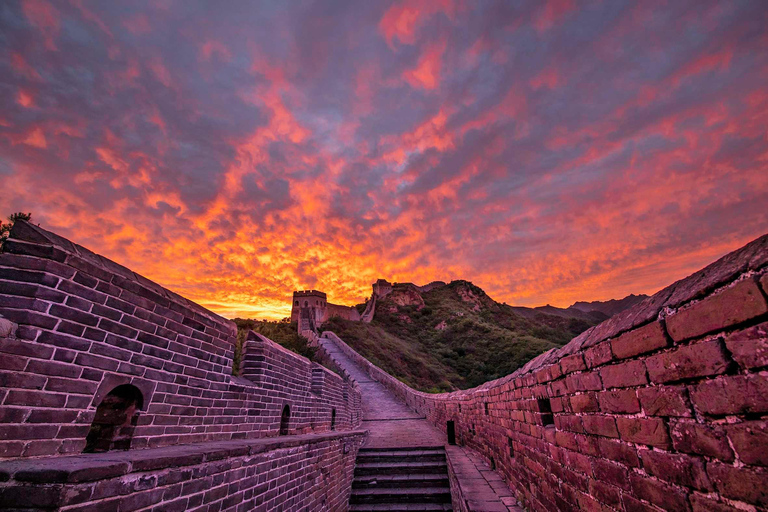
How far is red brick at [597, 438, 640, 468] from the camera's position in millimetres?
1762

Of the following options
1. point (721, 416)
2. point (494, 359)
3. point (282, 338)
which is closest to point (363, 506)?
point (721, 416)

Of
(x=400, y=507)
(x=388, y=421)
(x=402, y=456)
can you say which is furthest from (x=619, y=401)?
(x=388, y=421)

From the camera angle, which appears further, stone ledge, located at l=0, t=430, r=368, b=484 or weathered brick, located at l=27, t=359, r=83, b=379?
weathered brick, located at l=27, t=359, r=83, b=379

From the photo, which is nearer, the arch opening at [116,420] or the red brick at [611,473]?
the red brick at [611,473]

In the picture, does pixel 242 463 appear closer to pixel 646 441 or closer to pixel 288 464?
pixel 288 464

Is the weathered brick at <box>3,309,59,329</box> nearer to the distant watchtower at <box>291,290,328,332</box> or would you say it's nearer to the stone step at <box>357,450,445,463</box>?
the stone step at <box>357,450,445,463</box>

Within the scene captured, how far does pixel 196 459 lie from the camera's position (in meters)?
2.34

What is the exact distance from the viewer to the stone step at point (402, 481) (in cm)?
711

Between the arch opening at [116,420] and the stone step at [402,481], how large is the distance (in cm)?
629

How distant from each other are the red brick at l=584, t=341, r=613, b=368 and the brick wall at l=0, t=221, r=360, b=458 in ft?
11.4

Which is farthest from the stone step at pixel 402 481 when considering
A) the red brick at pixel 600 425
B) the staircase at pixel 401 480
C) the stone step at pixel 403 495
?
the red brick at pixel 600 425

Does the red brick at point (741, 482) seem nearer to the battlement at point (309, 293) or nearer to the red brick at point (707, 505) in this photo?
the red brick at point (707, 505)

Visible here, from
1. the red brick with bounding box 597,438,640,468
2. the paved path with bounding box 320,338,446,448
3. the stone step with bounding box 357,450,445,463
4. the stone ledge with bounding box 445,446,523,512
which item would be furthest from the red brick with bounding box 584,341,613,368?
the paved path with bounding box 320,338,446,448

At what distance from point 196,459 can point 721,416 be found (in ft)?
9.90
